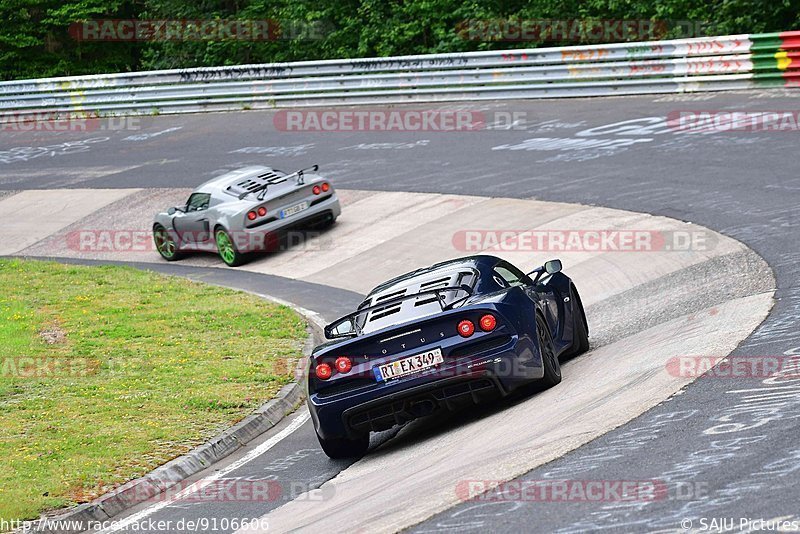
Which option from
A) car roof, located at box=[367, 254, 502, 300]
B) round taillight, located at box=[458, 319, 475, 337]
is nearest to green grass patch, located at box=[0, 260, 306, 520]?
car roof, located at box=[367, 254, 502, 300]

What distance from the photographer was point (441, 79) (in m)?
27.5

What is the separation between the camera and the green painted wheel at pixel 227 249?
18984 millimetres

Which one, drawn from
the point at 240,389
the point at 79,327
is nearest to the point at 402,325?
the point at 240,389

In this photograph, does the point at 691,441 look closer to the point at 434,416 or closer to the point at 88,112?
the point at 434,416

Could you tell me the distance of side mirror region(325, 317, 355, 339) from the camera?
896 centimetres

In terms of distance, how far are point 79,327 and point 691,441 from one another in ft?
32.5

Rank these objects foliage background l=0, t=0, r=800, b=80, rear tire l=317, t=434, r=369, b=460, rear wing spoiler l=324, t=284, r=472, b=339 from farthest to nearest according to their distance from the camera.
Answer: foliage background l=0, t=0, r=800, b=80
rear wing spoiler l=324, t=284, r=472, b=339
rear tire l=317, t=434, r=369, b=460

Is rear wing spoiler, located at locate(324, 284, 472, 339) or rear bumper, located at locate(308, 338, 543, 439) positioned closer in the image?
rear bumper, located at locate(308, 338, 543, 439)

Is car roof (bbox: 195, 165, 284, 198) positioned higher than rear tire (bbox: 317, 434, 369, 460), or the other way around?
car roof (bbox: 195, 165, 284, 198)

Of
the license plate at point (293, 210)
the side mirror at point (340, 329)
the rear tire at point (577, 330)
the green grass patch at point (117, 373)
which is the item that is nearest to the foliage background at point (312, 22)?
the license plate at point (293, 210)

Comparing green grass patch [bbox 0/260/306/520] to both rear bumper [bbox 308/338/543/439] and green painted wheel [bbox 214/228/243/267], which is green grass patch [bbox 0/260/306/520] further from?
rear bumper [bbox 308/338/543/439]

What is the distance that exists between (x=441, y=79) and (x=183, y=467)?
19.7m

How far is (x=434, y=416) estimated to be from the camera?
9.68 metres

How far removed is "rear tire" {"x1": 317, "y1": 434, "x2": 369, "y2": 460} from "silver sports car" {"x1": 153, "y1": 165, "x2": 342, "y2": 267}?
33.3 feet
